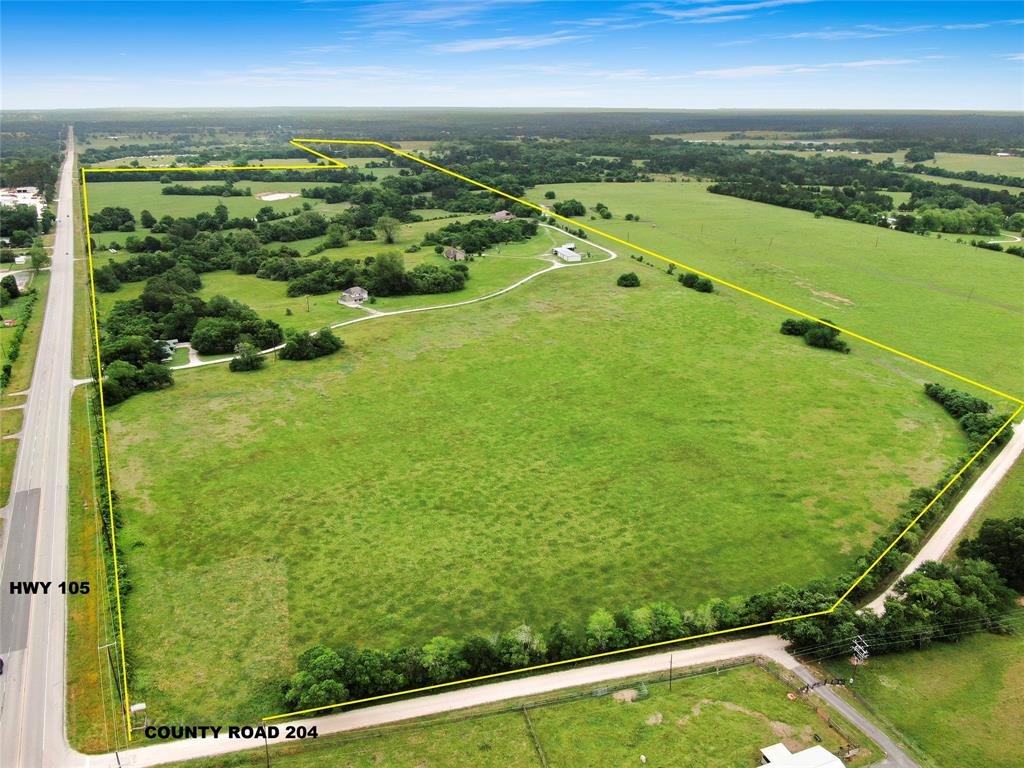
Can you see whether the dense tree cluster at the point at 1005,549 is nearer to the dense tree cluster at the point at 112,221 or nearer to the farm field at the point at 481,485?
the farm field at the point at 481,485

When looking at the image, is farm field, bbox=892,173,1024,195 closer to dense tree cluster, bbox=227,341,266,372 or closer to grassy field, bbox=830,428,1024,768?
grassy field, bbox=830,428,1024,768

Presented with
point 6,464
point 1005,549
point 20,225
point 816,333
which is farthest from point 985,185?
point 20,225

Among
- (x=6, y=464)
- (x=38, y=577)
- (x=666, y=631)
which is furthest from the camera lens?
(x=6, y=464)

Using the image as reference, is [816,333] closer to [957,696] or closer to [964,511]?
[964,511]

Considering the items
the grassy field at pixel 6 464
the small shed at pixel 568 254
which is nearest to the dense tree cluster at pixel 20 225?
the grassy field at pixel 6 464

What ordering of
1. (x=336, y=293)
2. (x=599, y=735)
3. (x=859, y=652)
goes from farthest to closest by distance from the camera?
1. (x=336, y=293)
2. (x=859, y=652)
3. (x=599, y=735)

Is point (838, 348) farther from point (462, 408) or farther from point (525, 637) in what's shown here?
point (525, 637)
